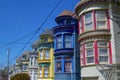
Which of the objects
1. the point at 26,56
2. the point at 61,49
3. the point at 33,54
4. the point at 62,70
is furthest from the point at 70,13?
the point at 26,56

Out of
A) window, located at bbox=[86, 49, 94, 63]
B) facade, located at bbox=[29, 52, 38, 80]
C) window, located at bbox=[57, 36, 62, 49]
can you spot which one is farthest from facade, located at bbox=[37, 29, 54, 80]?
window, located at bbox=[86, 49, 94, 63]

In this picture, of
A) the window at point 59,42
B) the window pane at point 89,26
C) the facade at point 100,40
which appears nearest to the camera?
the facade at point 100,40

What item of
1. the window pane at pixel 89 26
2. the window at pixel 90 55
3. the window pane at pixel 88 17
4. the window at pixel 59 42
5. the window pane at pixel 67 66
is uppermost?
the window pane at pixel 88 17

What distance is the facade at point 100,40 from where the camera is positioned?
2119 centimetres

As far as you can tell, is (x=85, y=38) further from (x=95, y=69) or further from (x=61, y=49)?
(x=61, y=49)

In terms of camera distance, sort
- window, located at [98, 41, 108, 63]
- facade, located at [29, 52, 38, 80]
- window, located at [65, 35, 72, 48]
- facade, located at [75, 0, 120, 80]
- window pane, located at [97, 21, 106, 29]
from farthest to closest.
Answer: facade, located at [29, 52, 38, 80] → window, located at [65, 35, 72, 48] → window pane, located at [97, 21, 106, 29] → window, located at [98, 41, 108, 63] → facade, located at [75, 0, 120, 80]

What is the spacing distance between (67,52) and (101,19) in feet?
28.8

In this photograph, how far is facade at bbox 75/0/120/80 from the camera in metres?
21.2

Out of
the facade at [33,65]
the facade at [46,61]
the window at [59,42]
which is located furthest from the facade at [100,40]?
the facade at [33,65]

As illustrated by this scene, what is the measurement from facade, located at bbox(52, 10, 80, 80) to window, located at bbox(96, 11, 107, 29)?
8020mm

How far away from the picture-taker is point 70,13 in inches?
1331

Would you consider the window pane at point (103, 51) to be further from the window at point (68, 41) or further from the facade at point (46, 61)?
the facade at point (46, 61)

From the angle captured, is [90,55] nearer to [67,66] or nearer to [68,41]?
[67,66]

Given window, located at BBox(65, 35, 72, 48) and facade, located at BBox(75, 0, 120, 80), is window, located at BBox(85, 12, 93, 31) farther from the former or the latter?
window, located at BBox(65, 35, 72, 48)
